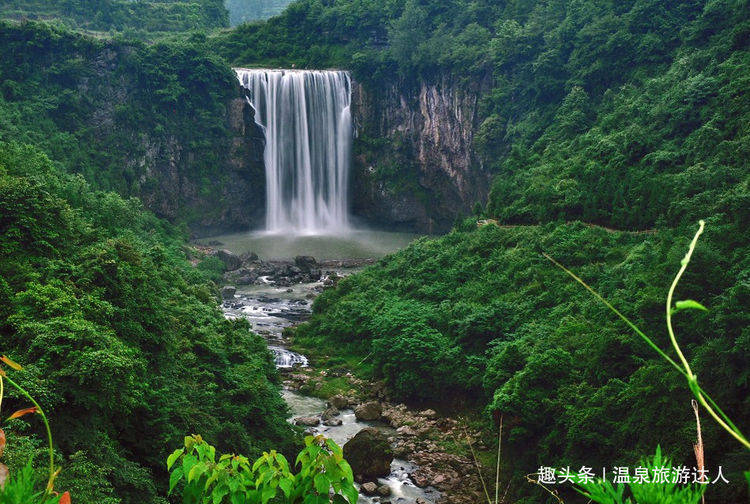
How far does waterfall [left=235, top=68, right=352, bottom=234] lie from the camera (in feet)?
125

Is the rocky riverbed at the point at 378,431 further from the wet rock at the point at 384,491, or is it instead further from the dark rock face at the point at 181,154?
the dark rock face at the point at 181,154

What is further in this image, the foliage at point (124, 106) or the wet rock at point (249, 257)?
the foliage at point (124, 106)

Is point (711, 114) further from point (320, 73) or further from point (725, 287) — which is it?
point (320, 73)

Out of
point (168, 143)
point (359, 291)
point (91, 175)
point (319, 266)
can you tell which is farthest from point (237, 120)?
point (359, 291)

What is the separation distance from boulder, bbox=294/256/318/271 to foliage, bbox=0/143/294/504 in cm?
1375

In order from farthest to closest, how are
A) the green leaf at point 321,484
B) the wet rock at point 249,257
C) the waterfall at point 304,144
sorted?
the waterfall at point 304,144
the wet rock at point 249,257
the green leaf at point 321,484

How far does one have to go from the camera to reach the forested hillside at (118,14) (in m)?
45.8

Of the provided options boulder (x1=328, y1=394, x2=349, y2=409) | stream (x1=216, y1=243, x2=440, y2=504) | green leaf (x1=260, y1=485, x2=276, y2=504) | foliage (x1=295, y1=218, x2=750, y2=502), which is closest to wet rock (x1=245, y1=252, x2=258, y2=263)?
stream (x1=216, y1=243, x2=440, y2=504)

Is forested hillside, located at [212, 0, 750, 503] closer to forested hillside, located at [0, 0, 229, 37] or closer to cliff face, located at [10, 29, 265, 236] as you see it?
cliff face, located at [10, 29, 265, 236]

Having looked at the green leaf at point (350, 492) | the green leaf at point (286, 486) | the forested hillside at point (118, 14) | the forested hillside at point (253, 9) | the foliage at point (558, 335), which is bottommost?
the foliage at point (558, 335)

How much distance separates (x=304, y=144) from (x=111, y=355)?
31251mm

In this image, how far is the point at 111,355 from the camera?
830cm

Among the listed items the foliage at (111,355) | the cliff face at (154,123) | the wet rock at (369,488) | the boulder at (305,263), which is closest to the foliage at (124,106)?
the cliff face at (154,123)

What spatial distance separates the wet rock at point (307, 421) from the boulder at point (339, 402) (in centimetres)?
87
